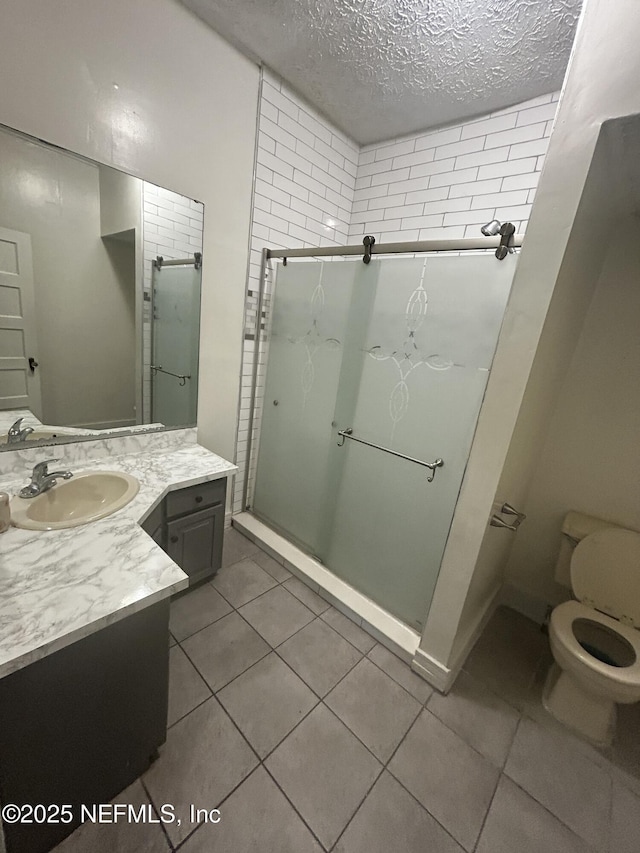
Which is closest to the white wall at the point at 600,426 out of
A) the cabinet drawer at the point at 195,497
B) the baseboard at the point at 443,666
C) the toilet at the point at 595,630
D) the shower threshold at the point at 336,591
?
the toilet at the point at 595,630

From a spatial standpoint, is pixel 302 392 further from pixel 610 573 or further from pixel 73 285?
pixel 610 573

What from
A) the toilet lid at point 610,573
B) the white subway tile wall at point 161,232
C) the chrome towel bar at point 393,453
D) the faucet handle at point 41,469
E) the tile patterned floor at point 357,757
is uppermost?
the white subway tile wall at point 161,232

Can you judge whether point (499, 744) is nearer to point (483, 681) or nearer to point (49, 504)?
point (483, 681)

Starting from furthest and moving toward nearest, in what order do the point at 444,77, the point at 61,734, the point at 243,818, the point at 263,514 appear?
the point at 263,514
the point at 444,77
the point at 243,818
the point at 61,734

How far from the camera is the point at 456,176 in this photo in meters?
1.92

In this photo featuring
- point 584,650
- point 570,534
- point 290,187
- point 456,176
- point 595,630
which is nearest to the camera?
point 584,650

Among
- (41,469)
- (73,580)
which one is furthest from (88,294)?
(73,580)

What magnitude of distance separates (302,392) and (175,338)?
2.55 ft

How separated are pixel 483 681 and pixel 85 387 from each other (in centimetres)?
227

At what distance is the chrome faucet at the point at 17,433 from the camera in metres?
1.31

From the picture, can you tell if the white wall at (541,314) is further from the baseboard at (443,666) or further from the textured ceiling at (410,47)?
the textured ceiling at (410,47)

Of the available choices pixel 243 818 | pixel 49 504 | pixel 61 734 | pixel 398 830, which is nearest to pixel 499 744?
pixel 398 830

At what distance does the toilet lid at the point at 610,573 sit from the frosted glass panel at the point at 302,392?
133cm

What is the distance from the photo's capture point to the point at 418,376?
1528 millimetres
